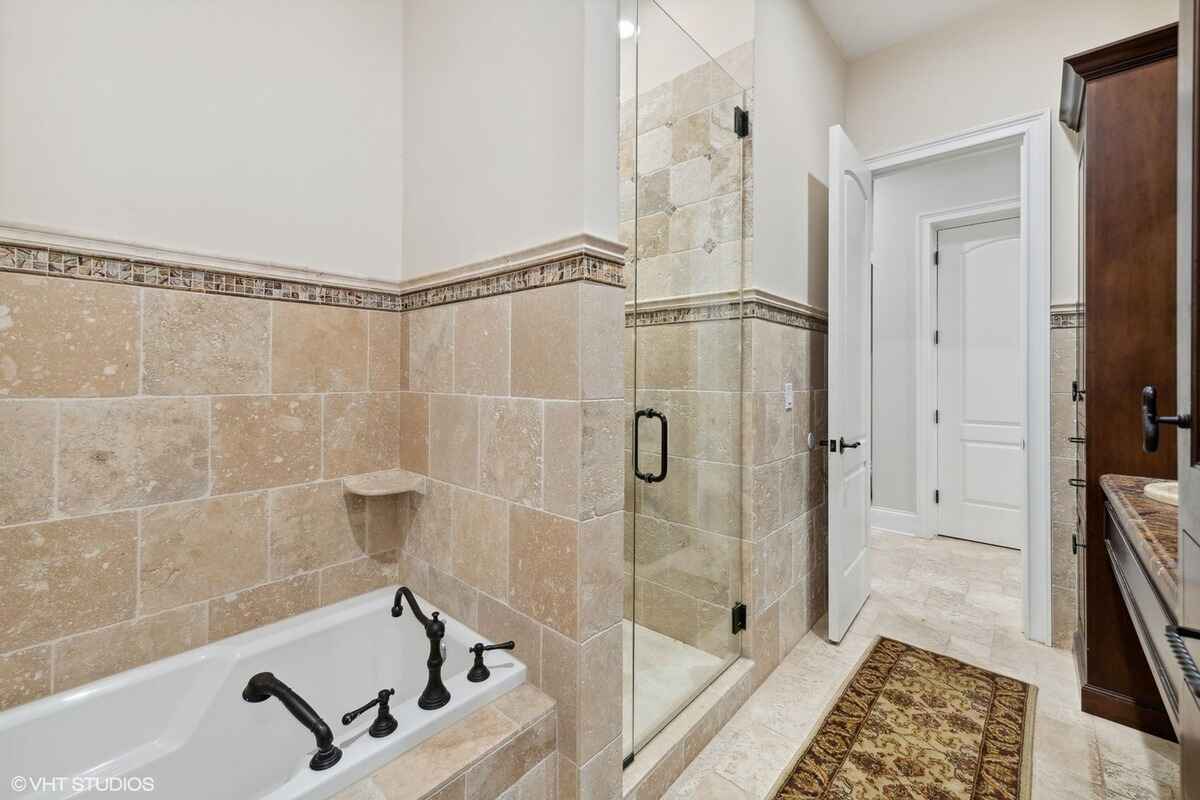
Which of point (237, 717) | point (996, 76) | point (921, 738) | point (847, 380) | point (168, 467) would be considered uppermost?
point (996, 76)

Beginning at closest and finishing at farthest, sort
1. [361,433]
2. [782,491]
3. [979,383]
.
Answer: [361,433] < [782,491] < [979,383]

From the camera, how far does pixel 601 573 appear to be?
1.25 meters

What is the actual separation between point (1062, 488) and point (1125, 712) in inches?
34.2

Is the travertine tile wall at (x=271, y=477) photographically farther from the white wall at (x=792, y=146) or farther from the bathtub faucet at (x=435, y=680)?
the white wall at (x=792, y=146)

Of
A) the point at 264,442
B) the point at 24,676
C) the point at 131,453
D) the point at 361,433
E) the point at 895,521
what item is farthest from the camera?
the point at 895,521

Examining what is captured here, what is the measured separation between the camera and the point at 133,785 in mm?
1181

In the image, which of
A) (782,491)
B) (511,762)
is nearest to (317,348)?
(511,762)

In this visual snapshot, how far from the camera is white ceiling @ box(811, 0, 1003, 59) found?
2.36m

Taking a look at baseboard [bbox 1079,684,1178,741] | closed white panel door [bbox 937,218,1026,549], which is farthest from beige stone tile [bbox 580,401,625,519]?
closed white panel door [bbox 937,218,1026,549]

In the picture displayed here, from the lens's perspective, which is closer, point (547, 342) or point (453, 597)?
point (547, 342)

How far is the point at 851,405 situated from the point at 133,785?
2698 mm

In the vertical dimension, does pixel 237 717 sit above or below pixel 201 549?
below

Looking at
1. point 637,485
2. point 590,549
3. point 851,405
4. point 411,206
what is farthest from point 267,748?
point 851,405

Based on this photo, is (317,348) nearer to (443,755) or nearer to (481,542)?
(481,542)
